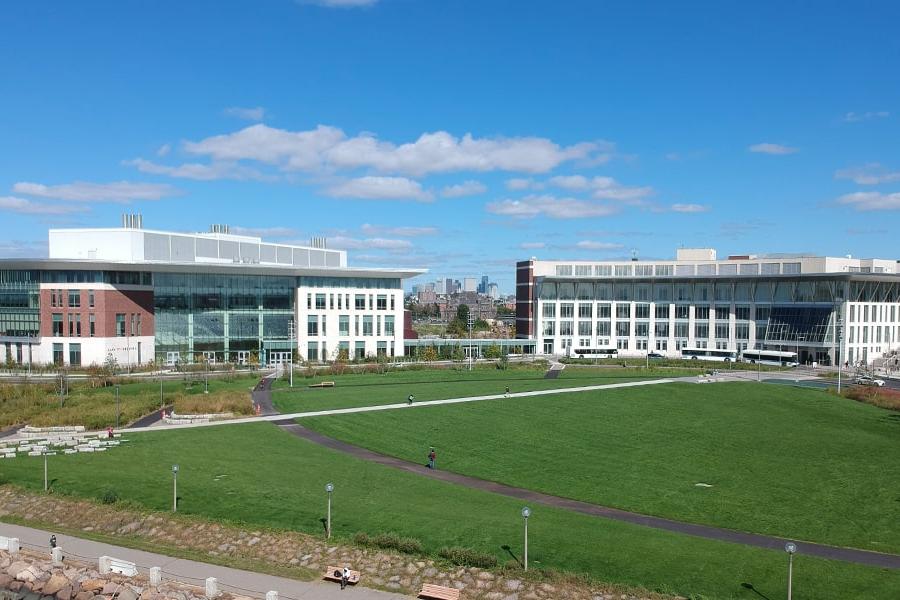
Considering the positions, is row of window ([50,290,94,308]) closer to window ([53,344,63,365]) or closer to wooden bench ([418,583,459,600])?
window ([53,344,63,365])

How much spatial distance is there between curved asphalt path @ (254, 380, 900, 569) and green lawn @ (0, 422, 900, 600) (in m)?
0.92

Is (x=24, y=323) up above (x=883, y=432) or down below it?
above

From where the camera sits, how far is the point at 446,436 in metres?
43.9

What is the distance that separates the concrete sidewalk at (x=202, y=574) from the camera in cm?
2152

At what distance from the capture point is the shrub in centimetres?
2298

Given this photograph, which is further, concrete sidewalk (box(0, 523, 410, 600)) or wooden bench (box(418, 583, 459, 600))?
concrete sidewalk (box(0, 523, 410, 600))

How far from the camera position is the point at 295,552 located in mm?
24750

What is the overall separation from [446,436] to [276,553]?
65.3ft

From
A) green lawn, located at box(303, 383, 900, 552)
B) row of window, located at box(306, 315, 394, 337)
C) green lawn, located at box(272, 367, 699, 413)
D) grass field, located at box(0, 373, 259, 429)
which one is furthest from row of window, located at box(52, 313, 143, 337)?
green lawn, located at box(303, 383, 900, 552)

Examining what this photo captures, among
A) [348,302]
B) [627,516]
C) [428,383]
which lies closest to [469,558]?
[627,516]

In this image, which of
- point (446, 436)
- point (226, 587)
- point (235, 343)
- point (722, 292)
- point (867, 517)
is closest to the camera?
point (226, 587)

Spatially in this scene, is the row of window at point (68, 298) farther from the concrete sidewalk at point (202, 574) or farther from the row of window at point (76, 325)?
the concrete sidewalk at point (202, 574)

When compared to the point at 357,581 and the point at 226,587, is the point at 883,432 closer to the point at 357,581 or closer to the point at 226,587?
the point at 357,581

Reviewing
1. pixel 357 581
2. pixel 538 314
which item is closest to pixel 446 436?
pixel 357 581
